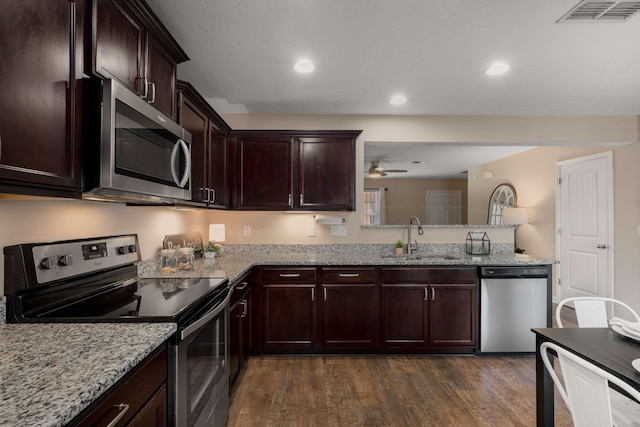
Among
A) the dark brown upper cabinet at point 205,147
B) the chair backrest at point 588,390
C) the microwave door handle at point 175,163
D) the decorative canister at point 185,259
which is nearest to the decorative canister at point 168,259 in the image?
the decorative canister at point 185,259

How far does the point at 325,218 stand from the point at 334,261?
0.64 m

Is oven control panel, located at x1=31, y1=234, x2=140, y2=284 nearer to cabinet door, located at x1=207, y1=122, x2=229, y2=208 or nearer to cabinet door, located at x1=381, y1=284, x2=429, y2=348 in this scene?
cabinet door, located at x1=207, y1=122, x2=229, y2=208

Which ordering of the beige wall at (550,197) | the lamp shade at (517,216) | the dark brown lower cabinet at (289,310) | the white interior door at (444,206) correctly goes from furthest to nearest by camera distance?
1. the white interior door at (444,206)
2. the lamp shade at (517,216)
3. the beige wall at (550,197)
4. the dark brown lower cabinet at (289,310)

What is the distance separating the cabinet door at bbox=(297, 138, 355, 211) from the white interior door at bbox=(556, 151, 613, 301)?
11.1 feet

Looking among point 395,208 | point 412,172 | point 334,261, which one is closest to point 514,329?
point 334,261

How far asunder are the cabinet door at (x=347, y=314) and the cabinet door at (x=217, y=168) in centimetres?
124

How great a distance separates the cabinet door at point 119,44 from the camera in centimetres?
132

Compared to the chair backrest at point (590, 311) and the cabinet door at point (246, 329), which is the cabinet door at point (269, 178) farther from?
the chair backrest at point (590, 311)

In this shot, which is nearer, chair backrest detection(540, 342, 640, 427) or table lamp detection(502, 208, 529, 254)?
chair backrest detection(540, 342, 640, 427)

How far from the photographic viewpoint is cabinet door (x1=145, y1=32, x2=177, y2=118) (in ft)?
5.60

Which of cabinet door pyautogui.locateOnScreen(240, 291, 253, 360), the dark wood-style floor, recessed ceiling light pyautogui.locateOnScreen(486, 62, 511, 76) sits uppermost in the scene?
recessed ceiling light pyautogui.locateOnScreen(486, 62, 511, 76)

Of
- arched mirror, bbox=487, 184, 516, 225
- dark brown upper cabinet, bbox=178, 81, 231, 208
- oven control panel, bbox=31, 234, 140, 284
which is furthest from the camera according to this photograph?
arched mirror, bbox=487, 184, 516, 225

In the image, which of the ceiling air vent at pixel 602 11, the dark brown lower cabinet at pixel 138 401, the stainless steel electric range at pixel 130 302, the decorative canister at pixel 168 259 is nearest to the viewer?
the dark brown lower cabinet at pixel 138 401

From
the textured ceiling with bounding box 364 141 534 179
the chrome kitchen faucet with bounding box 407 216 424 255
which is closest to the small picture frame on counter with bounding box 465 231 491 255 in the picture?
the chrome kitchen faucet with bounding box 407 216 424 255
